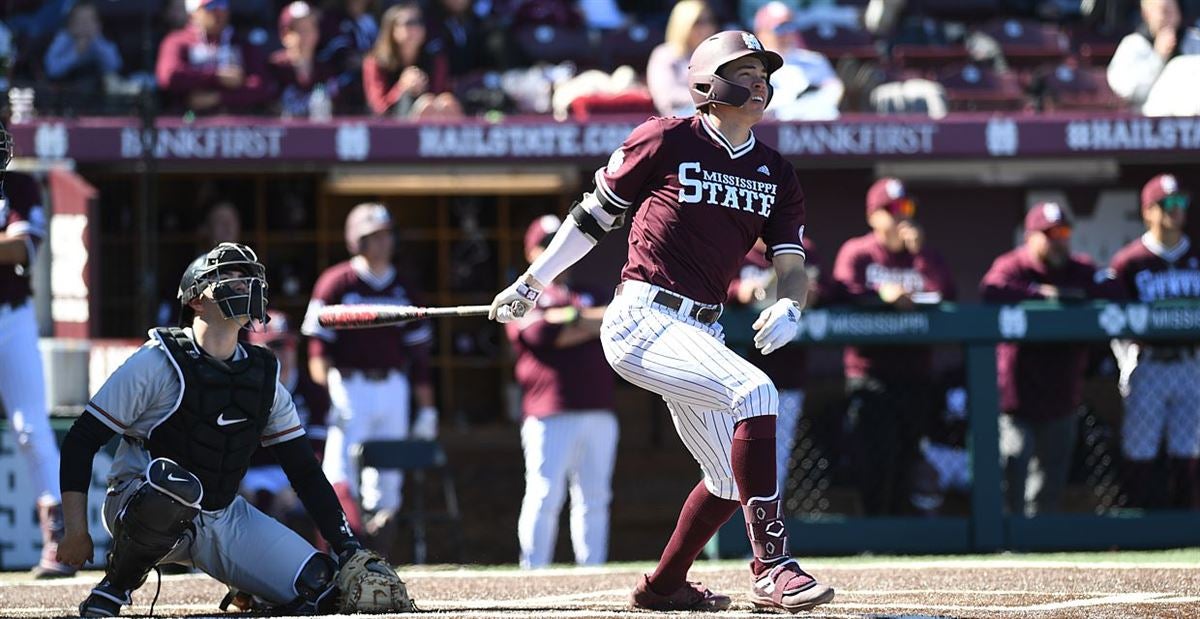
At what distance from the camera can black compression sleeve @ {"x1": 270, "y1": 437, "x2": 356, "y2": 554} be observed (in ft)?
16.2

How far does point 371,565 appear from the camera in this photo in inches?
189

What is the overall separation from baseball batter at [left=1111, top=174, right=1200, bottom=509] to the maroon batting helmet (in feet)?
11.7

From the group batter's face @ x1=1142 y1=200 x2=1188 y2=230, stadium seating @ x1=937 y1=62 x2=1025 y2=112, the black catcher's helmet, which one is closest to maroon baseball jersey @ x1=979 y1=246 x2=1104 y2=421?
batter's face @ x1=1142 y1=200 x2=1188 y2=230

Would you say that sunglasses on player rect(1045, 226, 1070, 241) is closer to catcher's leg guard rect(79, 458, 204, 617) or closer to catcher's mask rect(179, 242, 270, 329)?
catcher's mask rect(179, 242, 270, 329)

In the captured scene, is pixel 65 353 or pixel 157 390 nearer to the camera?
pixel 157 390

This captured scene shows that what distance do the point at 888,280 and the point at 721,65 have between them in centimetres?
342

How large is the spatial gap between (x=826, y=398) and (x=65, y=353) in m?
3.62

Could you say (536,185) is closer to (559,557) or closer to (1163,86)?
(559,557)

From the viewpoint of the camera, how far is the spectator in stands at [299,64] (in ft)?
30.9

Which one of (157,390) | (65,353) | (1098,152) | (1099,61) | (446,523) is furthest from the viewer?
(1099,61)

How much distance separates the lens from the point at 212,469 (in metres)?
4.91

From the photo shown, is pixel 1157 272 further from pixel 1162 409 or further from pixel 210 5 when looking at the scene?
pixel 210 5

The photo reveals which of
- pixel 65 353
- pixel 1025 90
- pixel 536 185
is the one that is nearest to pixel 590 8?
pixel 536 185

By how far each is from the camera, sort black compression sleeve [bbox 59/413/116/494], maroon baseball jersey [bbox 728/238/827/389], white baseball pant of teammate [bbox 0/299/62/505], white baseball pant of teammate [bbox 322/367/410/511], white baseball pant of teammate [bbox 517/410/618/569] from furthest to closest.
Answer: white baseball pant of teammate [bbox 322/367/410/511] → maroon baseball jersey [bbox 728/238/827/389] → white baseball pant of teammate [bbox 517/410/618/569] → white baseball pant of teammate [bbox 0/299/62/505] → black compression sleeve [bbox 59/413/116/494]
